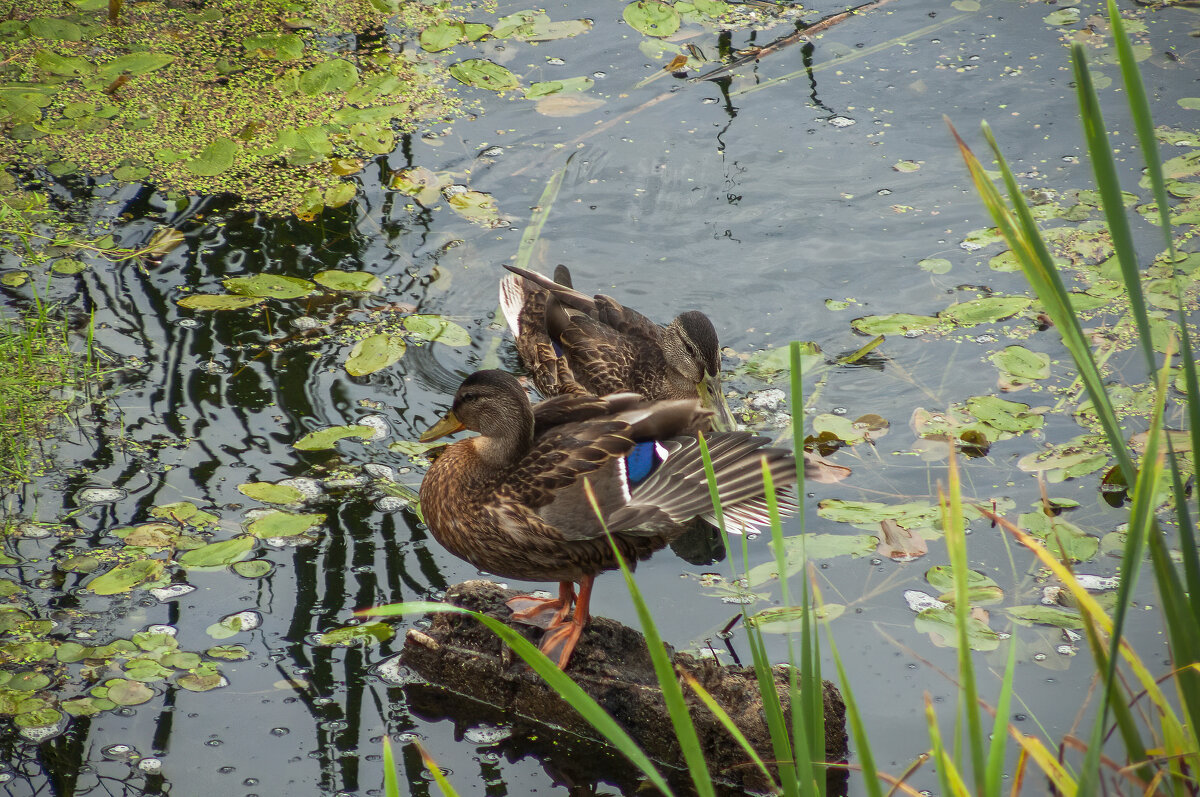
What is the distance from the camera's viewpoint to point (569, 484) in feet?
10.3

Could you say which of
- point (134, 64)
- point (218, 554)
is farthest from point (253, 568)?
point (134, 64)

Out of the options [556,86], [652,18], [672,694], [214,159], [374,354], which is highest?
[652,18]

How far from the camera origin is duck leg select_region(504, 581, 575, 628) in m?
3.40

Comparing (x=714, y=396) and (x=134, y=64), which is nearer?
(x=714, y=396)

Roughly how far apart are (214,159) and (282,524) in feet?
8.64

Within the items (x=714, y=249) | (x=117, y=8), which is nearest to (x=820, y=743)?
(x=714, y=249)

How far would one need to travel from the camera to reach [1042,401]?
434cm

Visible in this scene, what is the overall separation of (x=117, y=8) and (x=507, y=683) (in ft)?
16.9

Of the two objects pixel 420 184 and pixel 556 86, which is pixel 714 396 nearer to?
pixel 420 184

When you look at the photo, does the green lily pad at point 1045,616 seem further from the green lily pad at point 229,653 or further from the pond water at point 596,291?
the green lily pad at point 229,653

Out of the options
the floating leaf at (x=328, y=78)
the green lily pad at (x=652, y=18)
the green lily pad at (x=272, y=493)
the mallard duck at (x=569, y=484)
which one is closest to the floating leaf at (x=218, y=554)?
the green lily pad at (x=272, y=493)

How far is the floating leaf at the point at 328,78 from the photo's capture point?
237 inches

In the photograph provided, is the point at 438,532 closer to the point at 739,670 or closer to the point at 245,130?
the point at 739,670

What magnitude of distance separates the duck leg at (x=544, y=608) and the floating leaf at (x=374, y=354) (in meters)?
1.41
